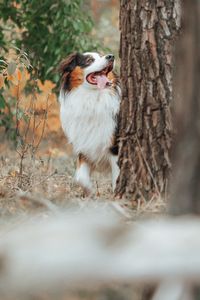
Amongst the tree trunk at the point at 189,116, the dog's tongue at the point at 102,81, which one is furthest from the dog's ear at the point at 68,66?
the tree trunk at the point at 189,116

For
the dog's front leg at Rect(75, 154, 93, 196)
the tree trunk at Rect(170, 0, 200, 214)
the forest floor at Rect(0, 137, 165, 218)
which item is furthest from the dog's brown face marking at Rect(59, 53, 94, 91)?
the tree trunk at Rect(170, 0, 200, 214)

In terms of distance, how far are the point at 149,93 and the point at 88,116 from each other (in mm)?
2535

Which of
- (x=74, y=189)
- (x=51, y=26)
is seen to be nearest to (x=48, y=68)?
(x=51, y=26)

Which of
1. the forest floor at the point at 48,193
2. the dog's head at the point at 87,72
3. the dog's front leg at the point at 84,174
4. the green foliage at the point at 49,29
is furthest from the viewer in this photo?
the green foliage at the point at 49,29

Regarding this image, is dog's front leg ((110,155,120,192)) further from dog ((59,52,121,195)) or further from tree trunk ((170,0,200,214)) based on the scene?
tree trunk ((170,0,200,214))

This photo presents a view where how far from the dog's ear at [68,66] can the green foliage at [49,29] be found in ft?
4.41

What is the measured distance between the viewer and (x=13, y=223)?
565 cm

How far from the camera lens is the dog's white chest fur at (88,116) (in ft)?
29.4

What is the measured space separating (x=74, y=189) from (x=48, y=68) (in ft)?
9.89

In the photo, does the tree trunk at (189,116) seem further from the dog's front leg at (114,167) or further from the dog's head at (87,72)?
the dog's head at (87,72)

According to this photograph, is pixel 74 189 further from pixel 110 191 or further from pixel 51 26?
pixel 51 26

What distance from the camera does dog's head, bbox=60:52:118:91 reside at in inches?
359

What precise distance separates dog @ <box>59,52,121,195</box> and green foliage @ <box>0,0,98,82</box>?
1451mm

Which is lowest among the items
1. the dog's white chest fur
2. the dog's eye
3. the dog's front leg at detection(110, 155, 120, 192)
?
the dog's front leg at detection(110, 155, 120, 192)
